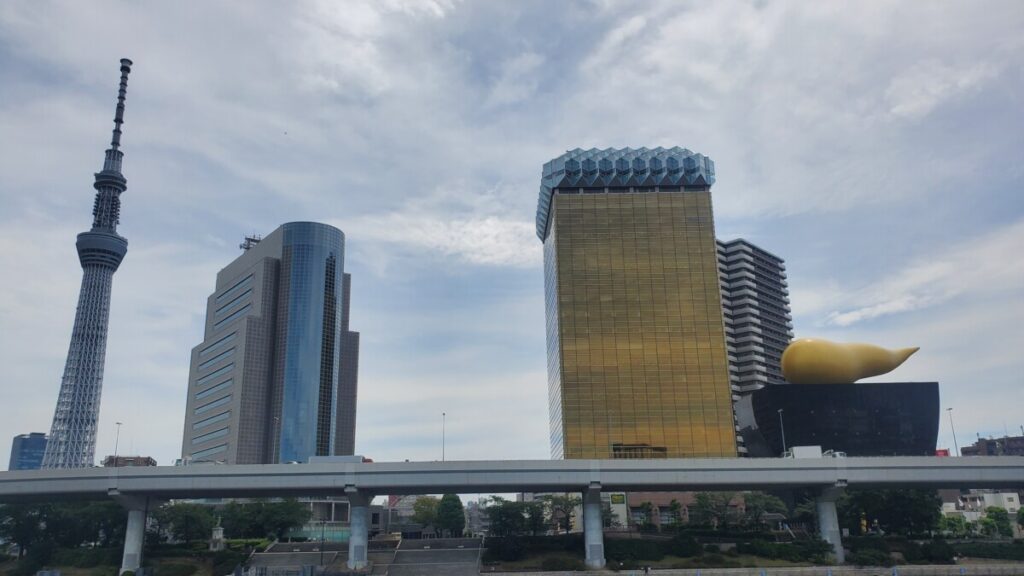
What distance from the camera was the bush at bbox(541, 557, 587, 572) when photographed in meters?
69.2

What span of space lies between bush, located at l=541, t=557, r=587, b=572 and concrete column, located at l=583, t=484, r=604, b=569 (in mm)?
892

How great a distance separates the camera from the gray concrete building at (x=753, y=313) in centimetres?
17625

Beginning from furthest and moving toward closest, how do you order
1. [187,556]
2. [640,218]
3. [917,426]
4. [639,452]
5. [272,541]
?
[640,218], [639,452], [917,426], [272,541], [187,556]

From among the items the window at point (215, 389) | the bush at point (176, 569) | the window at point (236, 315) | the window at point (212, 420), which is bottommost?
the bush at point (176, 569)

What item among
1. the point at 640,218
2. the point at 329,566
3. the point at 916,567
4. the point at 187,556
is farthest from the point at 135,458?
the point at 916,567

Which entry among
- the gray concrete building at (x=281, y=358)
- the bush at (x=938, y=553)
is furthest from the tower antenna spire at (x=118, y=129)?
the bush at (x=938, y=553)

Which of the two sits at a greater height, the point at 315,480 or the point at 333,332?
the point at 333,332

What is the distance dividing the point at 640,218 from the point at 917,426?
6526 centimetres

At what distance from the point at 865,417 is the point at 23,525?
95655 mm

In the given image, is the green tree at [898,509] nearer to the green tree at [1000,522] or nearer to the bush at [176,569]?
the green tree at [1000,522]

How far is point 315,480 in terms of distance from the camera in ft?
232

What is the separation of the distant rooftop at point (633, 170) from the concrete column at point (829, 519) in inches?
3500

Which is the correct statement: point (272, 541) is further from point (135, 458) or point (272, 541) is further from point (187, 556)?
point (135, 458)

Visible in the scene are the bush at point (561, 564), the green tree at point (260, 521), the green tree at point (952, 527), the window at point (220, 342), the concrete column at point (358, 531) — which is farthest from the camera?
the window at point (220, 342)
